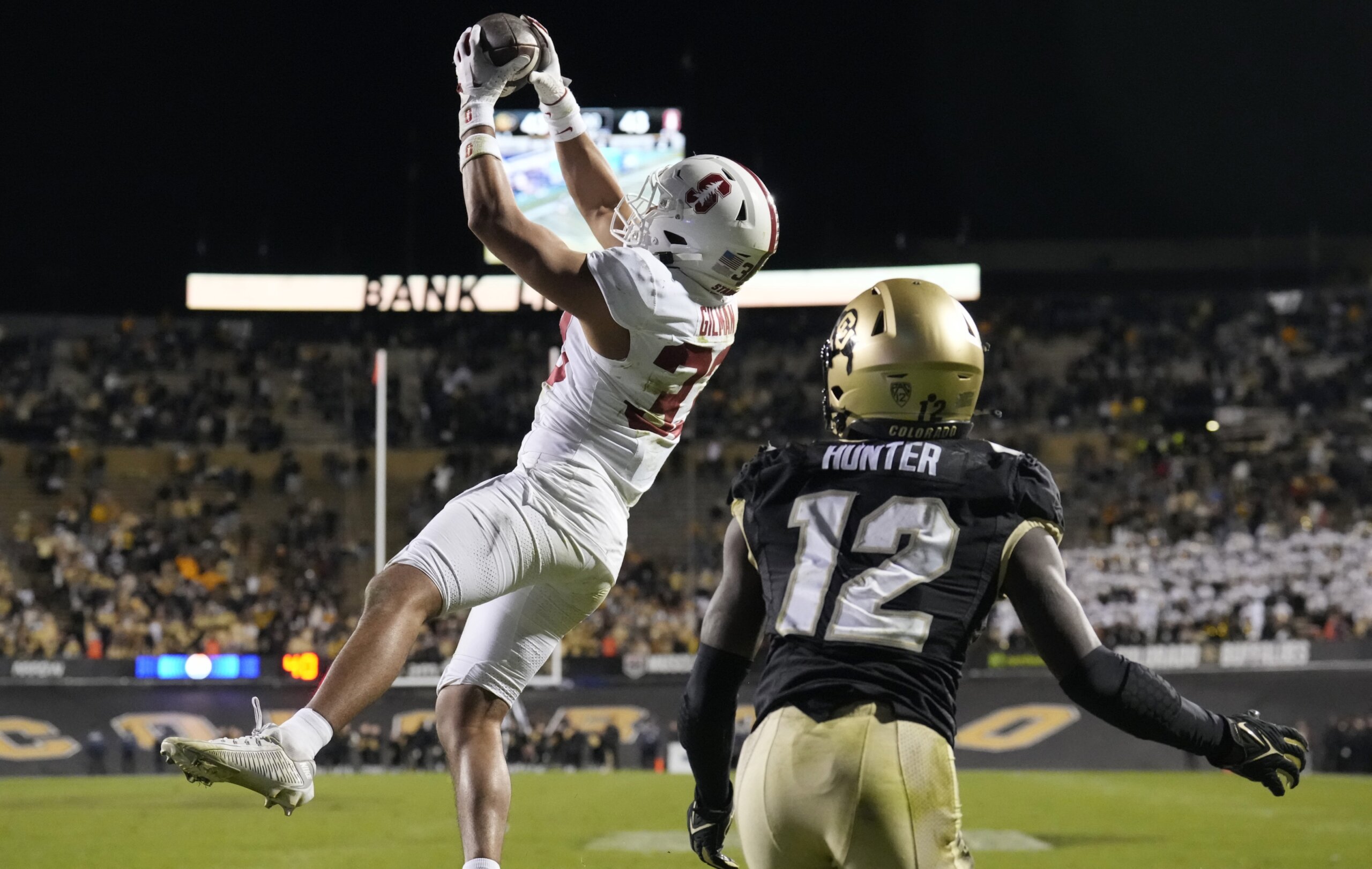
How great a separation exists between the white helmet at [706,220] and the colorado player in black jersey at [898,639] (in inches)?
62.3

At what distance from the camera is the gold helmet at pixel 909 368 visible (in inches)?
115

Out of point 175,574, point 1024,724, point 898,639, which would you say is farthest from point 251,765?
point 175,574

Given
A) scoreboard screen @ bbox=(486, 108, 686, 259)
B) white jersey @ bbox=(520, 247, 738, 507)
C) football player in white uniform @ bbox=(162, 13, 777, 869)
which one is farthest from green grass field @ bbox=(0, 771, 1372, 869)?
scoreboard screen @ bbox=(486, 108, 686, 259)

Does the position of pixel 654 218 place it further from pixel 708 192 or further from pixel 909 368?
pixel 909 368

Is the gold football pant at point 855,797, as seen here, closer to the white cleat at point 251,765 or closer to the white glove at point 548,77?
the white cleat at point 251,765

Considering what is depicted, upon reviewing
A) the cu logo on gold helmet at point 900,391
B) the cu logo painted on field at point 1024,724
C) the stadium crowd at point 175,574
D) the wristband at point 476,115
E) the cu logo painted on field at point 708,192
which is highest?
the wristband at point 476,115

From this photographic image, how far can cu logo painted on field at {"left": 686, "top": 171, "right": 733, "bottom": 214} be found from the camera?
14.4 ft

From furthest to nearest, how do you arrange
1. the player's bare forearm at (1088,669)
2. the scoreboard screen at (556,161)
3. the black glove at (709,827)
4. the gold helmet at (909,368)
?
the scoreboard screen at (556,161) < the black glove at (709,827) < the gold helmet at (909,368) < the player's bare forearm at (1088,669)

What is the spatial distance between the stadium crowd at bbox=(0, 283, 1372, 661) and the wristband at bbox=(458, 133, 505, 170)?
45.3 feet

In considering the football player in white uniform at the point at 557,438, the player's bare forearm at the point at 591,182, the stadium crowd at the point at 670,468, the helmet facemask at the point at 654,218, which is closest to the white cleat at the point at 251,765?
the football player in white uniform at the point at 557,438

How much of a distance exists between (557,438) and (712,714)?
5.49ft

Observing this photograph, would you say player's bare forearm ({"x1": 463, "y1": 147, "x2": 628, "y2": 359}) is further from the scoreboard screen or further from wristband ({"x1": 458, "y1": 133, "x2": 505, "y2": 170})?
the scoreboard screen

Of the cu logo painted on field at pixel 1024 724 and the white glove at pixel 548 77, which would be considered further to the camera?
the cu logo painted on field at pixel 1024 724

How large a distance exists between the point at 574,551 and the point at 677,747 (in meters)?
13.3
